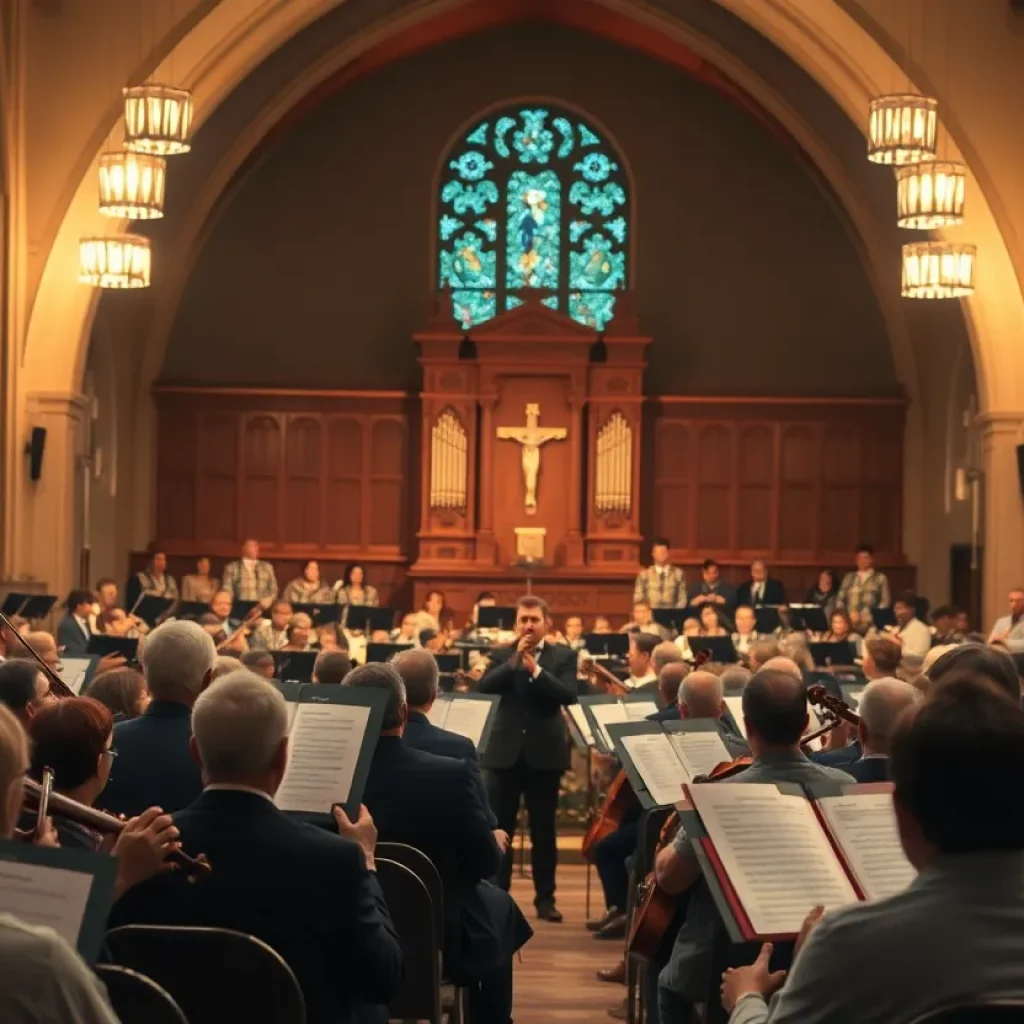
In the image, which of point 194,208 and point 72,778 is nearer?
point 72,778

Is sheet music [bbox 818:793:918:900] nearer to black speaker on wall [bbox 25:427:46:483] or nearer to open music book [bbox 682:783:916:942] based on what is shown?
open music book [bbox 682:783:916:942]

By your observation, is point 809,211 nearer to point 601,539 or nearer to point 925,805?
point 601,539

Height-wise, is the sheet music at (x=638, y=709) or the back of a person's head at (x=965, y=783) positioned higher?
the back of a person's head at (x=965, y=783)

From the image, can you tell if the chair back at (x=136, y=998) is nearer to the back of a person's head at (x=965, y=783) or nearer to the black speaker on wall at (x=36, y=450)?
the back of a person's head at (x=965, y=783)

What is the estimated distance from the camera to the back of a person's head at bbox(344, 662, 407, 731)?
19.0 feet

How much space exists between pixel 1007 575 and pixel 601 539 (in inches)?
268

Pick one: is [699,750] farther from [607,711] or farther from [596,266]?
[596,266]

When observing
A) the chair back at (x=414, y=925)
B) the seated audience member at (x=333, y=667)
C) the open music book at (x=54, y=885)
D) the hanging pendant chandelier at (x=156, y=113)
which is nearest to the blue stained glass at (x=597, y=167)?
the hanging pendant chandelier at (x=156, y=113)

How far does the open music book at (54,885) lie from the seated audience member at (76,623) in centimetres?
1278

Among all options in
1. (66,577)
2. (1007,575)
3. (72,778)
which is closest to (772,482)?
(1007,575)

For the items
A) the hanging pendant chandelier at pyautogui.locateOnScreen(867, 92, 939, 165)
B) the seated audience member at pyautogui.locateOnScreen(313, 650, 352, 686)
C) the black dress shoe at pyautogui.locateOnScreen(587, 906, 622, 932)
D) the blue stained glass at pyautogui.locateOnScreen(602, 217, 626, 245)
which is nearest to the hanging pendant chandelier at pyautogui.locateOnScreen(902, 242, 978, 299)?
the hanging pendant chandelier at pyautogui.locateOnScreen(867, 92, 939, 165)

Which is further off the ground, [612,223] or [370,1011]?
[612,223]

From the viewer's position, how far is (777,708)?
5.02 meters

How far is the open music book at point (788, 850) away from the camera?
12.1 feet
